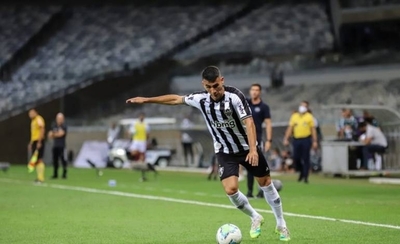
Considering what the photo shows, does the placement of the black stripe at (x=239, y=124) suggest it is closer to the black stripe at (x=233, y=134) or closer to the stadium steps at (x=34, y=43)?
the black stripe at (x=233, y=134)

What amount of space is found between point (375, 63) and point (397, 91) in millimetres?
3820

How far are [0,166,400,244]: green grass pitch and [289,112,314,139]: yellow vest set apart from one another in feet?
4.47

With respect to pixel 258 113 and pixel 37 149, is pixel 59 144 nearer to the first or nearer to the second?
pixel 37 149

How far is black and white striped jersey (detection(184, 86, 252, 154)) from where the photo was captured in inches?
489

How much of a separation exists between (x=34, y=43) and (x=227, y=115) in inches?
1590

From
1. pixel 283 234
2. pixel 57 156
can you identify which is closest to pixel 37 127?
pixel 57 156

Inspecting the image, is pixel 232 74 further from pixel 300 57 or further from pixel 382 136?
Answer: pixel 382 136

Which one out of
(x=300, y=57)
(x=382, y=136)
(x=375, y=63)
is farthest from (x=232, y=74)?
(x=382, y=136)

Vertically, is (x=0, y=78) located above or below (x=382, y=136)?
above

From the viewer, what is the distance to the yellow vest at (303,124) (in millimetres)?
26875

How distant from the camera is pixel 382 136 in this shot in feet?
96.4

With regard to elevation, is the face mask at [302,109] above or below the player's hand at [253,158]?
above

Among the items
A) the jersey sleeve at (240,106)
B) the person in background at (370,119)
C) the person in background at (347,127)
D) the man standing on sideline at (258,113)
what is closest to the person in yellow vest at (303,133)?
the person in background at (370,119)

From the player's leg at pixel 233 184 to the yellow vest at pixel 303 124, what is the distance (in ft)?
46.5
